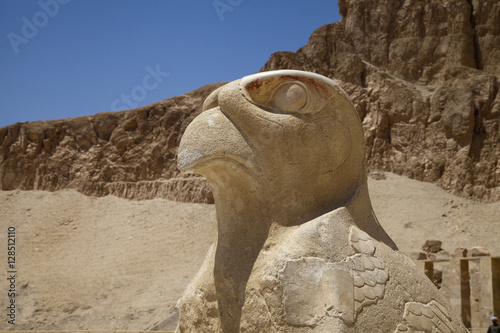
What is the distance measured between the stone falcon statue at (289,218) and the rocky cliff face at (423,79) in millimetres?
28858

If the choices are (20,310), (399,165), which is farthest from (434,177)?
(20,310)

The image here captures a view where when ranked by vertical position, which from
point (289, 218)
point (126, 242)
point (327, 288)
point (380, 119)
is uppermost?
point (380, 119)

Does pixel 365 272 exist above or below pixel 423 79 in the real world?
below

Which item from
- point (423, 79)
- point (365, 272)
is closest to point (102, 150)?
point (423, 79)

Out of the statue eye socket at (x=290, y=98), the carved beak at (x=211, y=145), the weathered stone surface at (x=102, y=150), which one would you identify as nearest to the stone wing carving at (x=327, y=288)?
the carved beak at (x=211, y=145)

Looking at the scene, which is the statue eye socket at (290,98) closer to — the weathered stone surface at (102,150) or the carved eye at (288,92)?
the carved eye at (288,92)

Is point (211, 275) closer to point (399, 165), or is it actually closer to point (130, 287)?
point (130, 287)

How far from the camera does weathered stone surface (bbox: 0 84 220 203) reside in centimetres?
3700

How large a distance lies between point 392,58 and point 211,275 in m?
35.7

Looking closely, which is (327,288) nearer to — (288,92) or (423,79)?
(288,92)

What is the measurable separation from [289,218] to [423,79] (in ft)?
114

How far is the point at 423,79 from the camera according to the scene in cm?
3506

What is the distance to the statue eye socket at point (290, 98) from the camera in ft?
9.75

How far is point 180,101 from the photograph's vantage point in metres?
38.4
